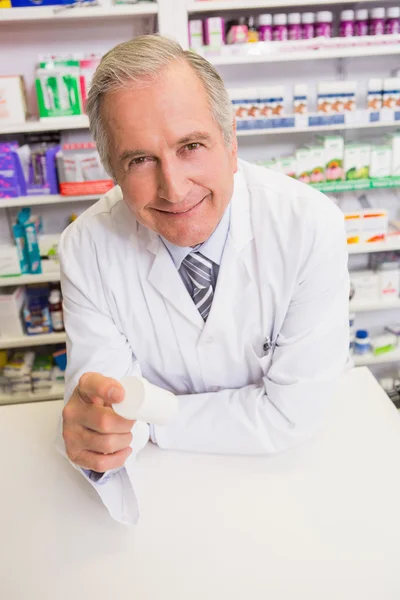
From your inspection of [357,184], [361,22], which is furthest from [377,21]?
[357,184]

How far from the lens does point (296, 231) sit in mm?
1247

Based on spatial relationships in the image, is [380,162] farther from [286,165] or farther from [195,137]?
[195,137]

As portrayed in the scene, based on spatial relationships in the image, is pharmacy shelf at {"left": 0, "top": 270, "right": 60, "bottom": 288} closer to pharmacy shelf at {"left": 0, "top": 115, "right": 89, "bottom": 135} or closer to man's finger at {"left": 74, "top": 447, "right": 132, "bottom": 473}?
pharmacy shelf at {"left": 0, "top": 115, "right": 89, "bottom": 135}

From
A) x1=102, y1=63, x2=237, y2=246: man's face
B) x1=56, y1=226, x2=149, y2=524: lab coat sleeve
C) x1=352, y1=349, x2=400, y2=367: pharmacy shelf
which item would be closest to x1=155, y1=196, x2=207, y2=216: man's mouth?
x1=102, y1=63, x2=237, y2=246: man's face

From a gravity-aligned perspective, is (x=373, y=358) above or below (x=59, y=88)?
below

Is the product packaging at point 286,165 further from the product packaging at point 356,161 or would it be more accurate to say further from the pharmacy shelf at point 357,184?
the product packaging at point 356,161

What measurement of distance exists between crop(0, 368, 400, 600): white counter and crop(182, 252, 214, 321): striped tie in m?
0.35

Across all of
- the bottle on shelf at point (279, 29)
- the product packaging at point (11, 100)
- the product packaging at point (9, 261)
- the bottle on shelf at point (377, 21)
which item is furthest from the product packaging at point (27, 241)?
the bottle on shelf at point (377, 21)

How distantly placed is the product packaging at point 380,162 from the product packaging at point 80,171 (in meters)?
1.32

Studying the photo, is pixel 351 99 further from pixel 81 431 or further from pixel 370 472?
pixel 81 431

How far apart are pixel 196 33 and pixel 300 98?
59 centimetres

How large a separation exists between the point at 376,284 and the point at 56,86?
1.93 m

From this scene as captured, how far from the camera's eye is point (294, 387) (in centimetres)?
121

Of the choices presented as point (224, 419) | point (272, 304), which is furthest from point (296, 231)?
point (224, 419)
